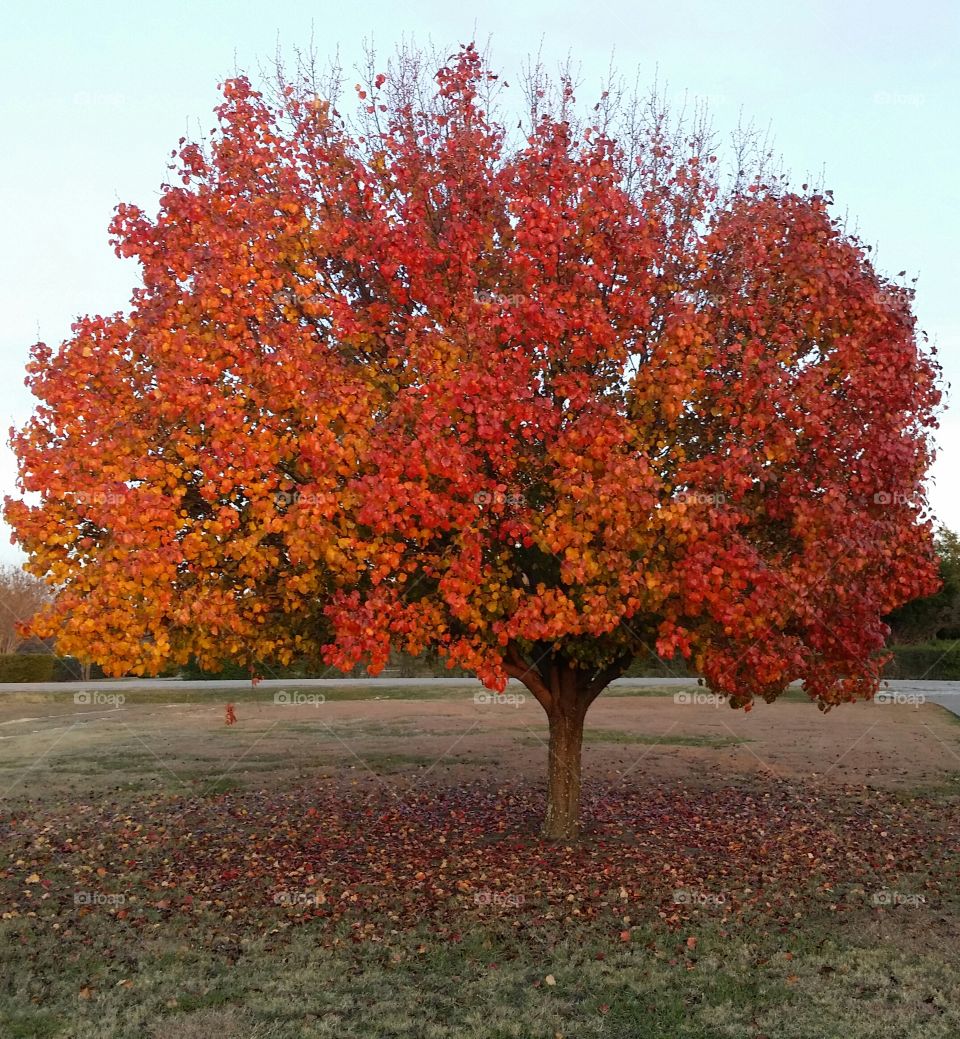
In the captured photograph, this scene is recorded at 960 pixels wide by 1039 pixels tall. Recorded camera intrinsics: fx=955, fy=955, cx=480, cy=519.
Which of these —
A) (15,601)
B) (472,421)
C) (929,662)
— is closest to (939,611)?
(929,662)

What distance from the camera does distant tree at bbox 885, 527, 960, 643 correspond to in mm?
46156

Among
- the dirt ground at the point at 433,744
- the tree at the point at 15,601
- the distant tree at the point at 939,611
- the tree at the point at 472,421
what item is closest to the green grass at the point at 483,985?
the tree at the point at 472,421

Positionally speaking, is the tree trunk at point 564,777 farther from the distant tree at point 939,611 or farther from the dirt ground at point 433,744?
the distant tree at point 939,611

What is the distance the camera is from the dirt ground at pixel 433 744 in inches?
727

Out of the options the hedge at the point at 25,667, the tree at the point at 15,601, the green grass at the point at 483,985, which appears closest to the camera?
the green grass at the point at 483,985

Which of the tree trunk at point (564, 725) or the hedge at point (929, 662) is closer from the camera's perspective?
the tree trunk at point (564, 725)

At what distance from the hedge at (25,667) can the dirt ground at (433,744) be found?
32.8 feet

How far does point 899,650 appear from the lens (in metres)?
44.2

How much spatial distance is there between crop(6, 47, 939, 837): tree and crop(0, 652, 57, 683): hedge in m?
36.7

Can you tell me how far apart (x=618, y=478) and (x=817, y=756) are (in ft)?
49.1

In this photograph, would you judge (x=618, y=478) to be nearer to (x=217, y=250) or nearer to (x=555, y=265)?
(x=555, y=265)

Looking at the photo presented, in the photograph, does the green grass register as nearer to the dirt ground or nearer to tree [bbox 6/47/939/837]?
tree [bbox 6/47/939/837]

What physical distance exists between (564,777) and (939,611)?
3992cm

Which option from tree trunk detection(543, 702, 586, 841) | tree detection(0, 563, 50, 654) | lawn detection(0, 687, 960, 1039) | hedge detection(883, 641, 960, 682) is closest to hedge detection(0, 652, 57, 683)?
tree detection(0, 563, 50, 654)
